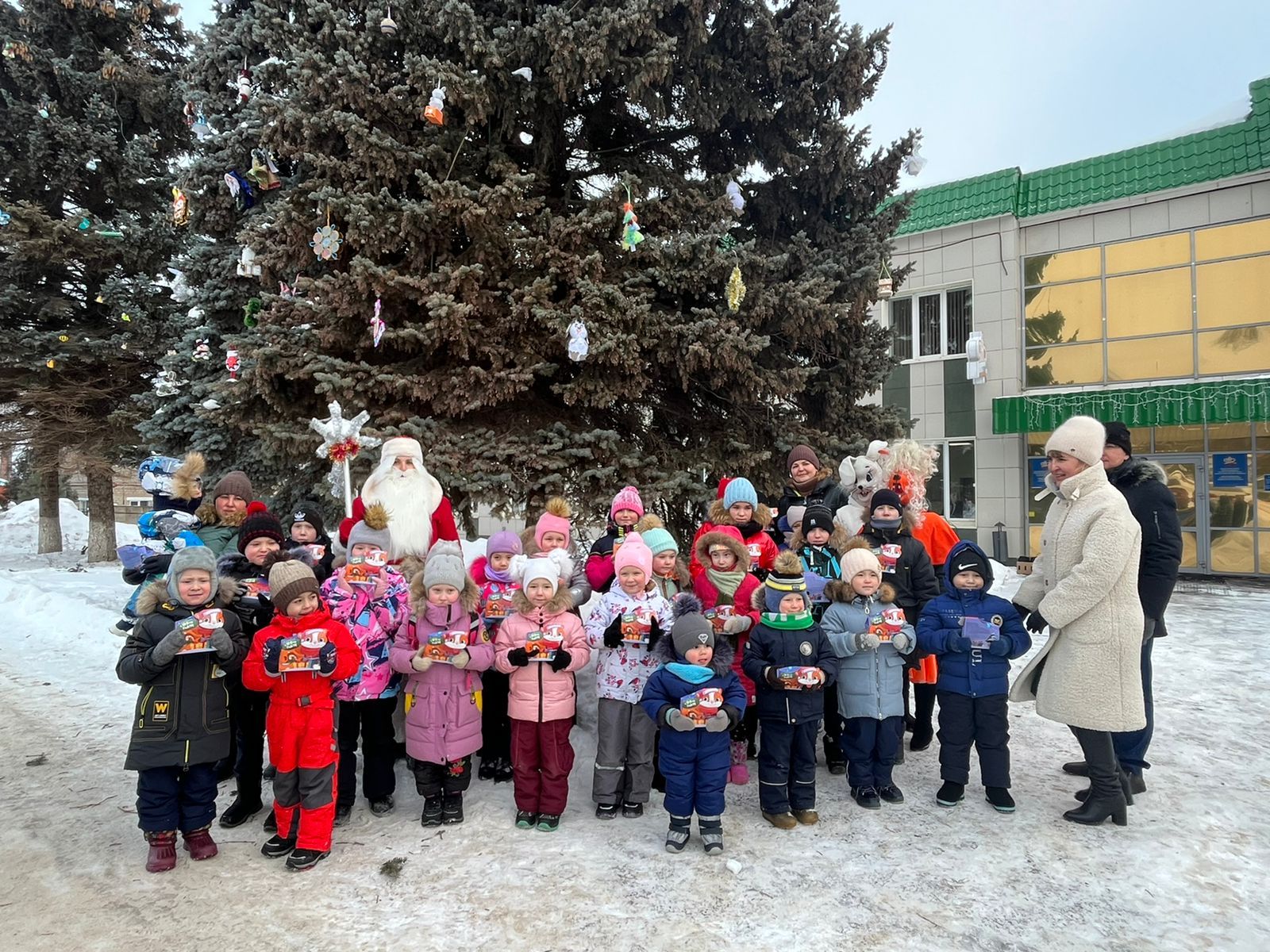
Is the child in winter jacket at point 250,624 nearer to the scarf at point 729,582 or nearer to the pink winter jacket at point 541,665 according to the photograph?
the pink winter jacket at point 541,665

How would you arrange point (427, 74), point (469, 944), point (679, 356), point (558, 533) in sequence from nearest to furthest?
1. point (469, 944)
2. point (558, 533)
3. point (427, 74)
4. point (679, 356)

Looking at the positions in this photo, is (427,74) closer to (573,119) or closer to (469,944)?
(573,119)

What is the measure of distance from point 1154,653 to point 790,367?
527 cm

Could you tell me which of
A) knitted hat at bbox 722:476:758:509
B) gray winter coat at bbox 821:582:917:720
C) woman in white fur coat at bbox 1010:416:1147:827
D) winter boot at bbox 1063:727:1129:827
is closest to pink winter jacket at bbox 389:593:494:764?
knitted hat at bbox 722:476:758:509

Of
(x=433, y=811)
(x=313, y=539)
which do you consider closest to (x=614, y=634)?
(x=433, y=811)

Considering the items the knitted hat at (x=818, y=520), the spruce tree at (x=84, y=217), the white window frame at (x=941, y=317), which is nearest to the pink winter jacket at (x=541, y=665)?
the knitted hat at (x=818, y=520)

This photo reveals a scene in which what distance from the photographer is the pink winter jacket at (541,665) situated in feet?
13.0

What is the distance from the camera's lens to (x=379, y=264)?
6031 mm

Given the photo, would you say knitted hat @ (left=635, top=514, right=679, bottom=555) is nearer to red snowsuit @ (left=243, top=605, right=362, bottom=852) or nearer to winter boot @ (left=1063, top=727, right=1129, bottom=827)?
red snowsuit @ (left=243, top=605, right=362, bottom=852)

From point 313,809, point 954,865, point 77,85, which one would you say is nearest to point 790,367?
point 954,865

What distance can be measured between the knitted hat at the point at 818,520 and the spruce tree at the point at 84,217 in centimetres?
1352

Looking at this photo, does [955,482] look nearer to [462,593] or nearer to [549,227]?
[549,227]

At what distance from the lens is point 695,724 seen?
3611 millimetres

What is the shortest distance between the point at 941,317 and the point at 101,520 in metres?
19.6
